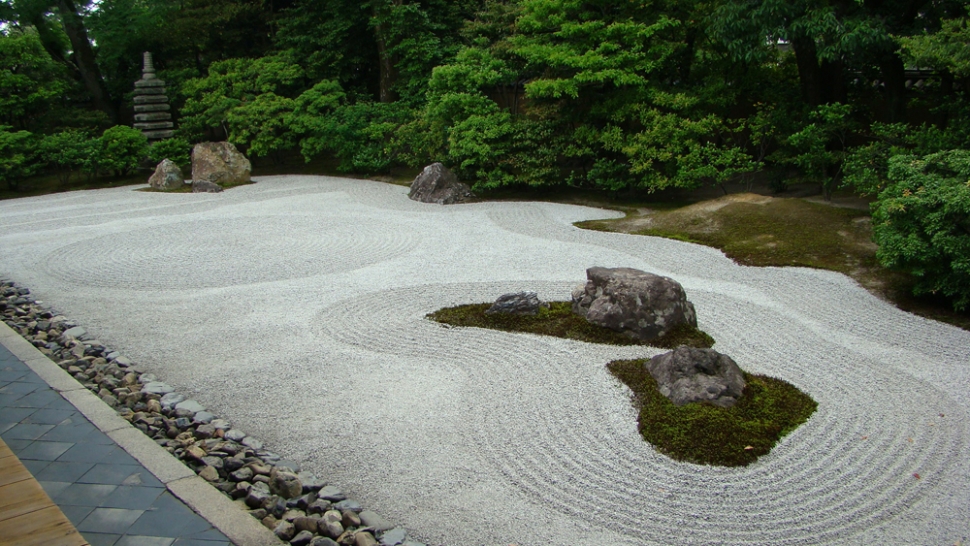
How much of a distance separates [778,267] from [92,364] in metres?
7.11

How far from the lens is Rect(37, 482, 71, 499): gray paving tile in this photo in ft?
10.7

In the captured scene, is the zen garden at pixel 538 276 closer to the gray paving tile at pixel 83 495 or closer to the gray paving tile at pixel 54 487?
the gray paving tile at pixel 83 495

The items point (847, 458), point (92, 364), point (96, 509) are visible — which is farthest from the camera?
point (92, 364)

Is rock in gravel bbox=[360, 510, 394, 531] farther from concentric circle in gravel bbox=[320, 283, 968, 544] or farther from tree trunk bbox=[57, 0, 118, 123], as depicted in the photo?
tree trunk bbox=[57, 0, 118, 123]

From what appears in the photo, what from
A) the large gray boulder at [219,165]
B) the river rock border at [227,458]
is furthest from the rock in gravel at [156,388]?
Result: the large gray boulder at [219,165]

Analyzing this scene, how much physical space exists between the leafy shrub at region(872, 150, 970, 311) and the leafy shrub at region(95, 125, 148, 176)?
16323 millimetres

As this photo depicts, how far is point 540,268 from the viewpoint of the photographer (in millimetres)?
8227

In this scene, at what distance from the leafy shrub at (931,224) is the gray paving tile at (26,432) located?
692 cm

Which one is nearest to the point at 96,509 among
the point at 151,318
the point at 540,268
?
the point at 151,318

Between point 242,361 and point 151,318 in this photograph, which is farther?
point 151,318

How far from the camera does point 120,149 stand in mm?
16719

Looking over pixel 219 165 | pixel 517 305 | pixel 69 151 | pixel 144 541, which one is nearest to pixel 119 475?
pixel 144 541

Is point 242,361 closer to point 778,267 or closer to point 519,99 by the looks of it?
point 778,267

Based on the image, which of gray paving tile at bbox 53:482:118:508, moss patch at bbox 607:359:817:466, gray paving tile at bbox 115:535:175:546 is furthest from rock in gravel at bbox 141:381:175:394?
moss patch at bbox 607:359:817:466
